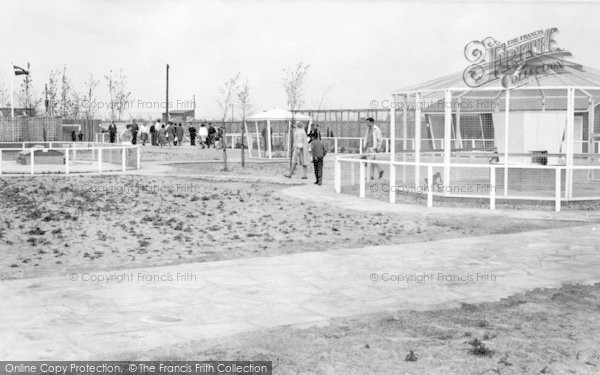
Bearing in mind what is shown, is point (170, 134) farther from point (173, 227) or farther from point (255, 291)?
point (255, 291)

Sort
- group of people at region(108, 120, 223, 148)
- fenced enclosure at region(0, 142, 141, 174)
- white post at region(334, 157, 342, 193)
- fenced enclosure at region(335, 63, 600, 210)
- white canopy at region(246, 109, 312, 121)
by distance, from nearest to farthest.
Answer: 1. fenced enclosure at region(335, 63, 600, 210)
2. white post at region(334, 157, 342, 193)
3. fenced enclosure at region(0, 142, 141, 174)
4. white canopy at region(246, 109, 312, 121)
5. group of people at region(108, 120, 223, 148)

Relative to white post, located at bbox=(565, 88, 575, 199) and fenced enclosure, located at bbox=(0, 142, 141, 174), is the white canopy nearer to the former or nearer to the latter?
fenced enclosure, located at bbox=(0, 142, 141, 174)

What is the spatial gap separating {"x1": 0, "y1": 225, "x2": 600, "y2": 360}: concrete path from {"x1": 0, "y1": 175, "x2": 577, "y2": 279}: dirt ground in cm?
91

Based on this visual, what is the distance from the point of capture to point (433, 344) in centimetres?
646

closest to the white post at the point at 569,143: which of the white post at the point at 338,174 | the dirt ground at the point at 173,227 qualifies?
the dirt ground at the point at 173,227

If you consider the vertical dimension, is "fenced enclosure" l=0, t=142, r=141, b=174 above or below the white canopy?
below

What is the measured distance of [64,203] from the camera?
17.1 meters

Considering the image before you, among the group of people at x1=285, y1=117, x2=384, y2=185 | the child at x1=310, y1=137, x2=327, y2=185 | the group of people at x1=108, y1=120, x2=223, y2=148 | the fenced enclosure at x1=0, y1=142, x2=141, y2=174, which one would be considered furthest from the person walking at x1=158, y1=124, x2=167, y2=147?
the child at x1=310, y1=137, x2=327, y2=185

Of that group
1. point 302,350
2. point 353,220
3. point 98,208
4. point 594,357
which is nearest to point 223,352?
point 302,350

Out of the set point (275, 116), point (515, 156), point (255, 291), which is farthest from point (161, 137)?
point (255, 291)

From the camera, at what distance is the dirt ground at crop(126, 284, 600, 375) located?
19.2 feet

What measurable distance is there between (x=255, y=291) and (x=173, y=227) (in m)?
5.53

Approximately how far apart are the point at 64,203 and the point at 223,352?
11695mm

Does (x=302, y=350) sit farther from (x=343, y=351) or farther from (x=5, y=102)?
(x=5, y=102)
